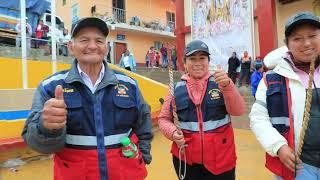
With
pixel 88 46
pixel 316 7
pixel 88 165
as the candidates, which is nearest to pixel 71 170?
pixel 88 165

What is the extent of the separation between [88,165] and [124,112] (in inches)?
14.6

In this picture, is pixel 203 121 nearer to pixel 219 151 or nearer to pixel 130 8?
pixel 219 151

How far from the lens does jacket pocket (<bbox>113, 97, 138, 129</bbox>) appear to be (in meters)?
1.96

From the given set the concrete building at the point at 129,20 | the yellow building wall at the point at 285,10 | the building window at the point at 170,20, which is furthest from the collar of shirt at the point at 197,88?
the building window at the point at 170,20

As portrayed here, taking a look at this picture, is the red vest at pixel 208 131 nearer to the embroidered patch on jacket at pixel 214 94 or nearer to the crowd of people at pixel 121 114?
the embroidered patch on jacket at pixel 214 94

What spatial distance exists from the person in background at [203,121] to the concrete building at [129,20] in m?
20.0

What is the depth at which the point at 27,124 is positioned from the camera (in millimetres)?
1796

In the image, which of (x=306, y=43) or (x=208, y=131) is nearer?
(x=306, y=43)

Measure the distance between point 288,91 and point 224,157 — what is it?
0.85 metres

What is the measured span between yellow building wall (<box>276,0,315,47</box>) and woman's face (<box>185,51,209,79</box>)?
1090cm

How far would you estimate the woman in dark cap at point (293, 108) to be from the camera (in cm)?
185

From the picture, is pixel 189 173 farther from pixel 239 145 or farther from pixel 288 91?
pixel 239 145

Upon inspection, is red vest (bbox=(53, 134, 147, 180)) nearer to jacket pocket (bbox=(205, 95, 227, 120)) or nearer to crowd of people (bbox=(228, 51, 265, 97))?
jacket pocket (bbox=(205, 95, 227, 120))

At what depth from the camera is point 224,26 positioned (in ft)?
45.5
